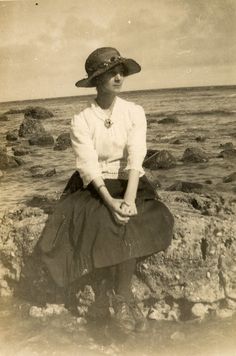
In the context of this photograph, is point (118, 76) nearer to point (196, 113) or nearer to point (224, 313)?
point (224, 313)

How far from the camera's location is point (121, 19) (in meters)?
2.38

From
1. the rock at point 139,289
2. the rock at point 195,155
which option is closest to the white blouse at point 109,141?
the rock at point 139,289

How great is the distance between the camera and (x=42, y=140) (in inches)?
175

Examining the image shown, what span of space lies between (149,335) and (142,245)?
1.34 ft

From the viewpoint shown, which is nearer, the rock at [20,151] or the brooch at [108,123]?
the brooch at [108,123]

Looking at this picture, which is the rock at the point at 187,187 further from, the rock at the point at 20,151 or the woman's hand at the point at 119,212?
the rock at the point at 20,151

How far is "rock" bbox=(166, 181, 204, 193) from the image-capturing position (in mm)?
3127

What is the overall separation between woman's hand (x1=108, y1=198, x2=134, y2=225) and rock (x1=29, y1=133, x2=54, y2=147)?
8.37 ft

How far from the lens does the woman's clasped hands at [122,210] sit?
1.85 m

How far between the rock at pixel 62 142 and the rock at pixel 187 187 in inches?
49.4

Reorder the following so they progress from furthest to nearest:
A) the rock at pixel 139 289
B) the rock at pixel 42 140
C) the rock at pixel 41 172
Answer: the rock at pixel 42 140, the rock at pixel 41 172, the rock at pixel 139 289

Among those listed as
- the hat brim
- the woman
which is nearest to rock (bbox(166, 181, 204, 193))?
the woman

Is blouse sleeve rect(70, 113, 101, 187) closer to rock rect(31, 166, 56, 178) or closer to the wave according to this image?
rock rect(31, 166, 56, 178)

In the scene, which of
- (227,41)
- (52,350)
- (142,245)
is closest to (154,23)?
(227,41)
